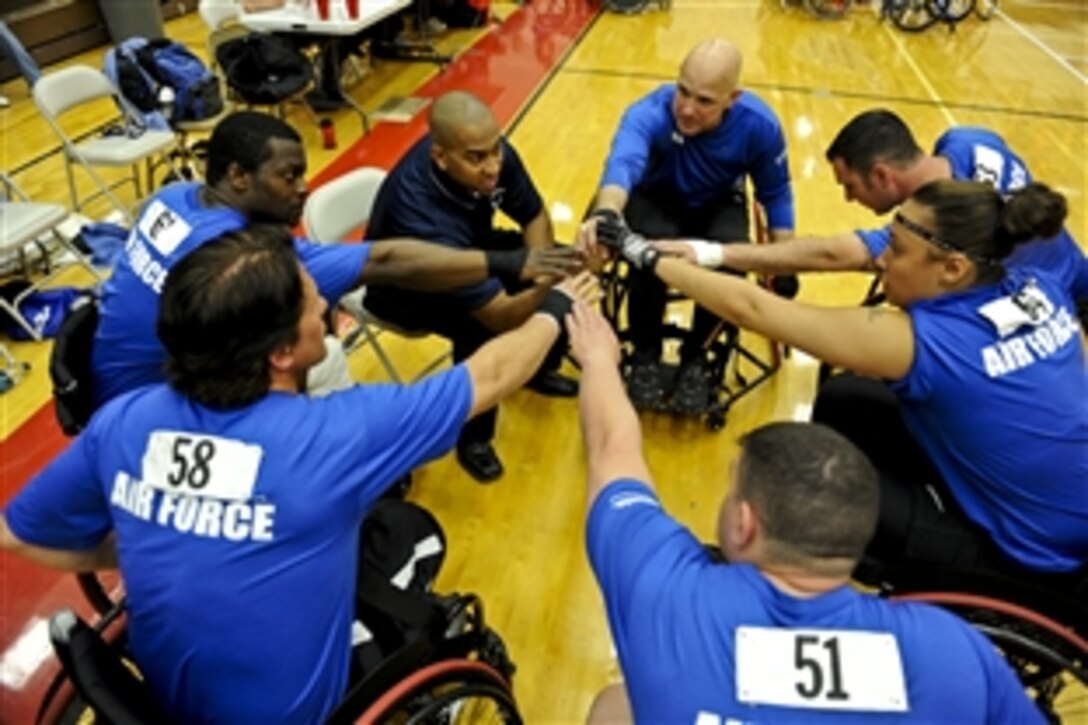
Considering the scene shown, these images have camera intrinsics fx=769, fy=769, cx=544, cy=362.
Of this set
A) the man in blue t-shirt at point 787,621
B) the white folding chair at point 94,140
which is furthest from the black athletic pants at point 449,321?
the white folding chair at point 94,140

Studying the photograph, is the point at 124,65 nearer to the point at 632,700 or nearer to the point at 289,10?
the point at 289,10

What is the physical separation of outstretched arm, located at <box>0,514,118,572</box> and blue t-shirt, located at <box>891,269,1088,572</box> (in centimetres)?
164

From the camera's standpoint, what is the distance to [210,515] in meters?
1.14

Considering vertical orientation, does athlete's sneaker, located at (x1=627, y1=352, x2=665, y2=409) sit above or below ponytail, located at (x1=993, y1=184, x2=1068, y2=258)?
below

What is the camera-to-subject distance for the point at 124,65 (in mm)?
4113

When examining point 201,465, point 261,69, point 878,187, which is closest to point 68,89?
point 261,69

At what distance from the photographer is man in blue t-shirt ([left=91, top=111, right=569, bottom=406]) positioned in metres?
1.90

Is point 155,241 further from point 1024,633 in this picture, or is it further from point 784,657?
point 1024,633

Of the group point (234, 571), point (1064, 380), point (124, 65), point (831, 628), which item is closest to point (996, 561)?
point (1064, 380)

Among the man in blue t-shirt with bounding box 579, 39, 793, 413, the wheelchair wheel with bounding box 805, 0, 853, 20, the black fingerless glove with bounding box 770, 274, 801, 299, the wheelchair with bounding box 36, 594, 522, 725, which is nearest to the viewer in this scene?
the wheelchair with bounding box 36, 594, 522, 725

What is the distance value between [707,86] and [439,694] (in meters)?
2.09

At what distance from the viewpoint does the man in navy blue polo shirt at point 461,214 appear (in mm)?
2336

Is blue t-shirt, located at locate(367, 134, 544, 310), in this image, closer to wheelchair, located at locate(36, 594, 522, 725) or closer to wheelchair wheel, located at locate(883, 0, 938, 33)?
wheelchair, located at locate(36, 594, 522, 725)

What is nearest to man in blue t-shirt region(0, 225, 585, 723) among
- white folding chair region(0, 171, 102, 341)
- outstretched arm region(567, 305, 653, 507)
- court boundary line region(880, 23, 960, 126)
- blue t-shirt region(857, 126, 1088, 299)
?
outstretched arm region(567, 305, 653, 507)
